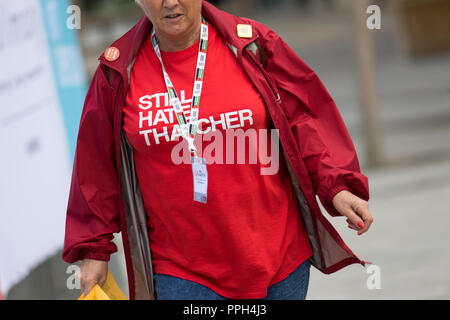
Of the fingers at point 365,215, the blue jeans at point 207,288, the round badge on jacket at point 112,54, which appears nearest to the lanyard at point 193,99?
the round badge on jacket at point 112,54

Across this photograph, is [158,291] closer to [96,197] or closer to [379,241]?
[96,197]

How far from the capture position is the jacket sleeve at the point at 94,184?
116 inches

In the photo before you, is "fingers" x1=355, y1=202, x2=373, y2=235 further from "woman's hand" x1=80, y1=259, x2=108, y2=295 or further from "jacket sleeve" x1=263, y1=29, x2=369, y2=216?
"woman's hand" x1=80, y1=259, x2=108, y2=295

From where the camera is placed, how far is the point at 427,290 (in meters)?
5.27

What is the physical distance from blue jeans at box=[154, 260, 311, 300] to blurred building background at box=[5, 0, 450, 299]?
2.07 metres

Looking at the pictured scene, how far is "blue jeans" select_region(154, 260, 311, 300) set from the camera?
2951 millimetres

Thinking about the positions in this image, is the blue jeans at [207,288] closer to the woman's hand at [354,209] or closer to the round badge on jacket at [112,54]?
the woman's hand at [354,209]

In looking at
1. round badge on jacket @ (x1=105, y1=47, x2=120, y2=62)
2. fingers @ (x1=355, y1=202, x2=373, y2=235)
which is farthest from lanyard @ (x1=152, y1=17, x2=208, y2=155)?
fingers @ (x1=355, y1=202, x2=373, y2=235)

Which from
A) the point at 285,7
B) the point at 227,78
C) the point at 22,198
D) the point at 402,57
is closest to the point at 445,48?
the point at 402,57

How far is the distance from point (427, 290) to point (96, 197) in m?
3.01

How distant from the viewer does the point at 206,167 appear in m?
2.85

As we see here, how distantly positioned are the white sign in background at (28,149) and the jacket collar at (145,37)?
1863mm

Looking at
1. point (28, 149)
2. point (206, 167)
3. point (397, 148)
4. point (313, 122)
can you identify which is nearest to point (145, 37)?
point (206, 167)

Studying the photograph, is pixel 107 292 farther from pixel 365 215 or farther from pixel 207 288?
pixel 365 215
